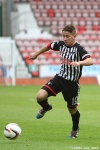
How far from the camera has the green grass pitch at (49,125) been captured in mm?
9156

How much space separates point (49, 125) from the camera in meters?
12.0

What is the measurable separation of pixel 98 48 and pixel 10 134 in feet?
80.9

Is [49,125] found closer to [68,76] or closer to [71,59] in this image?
[68,76]

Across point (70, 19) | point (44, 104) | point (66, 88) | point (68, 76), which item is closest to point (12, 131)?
point (44, 104)

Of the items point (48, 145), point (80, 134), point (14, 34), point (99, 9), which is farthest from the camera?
point (99, 9)

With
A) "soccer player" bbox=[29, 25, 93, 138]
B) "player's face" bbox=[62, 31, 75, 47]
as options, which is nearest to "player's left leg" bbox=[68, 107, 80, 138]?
"soccer player" bbox=[29, 25, 93, 138]

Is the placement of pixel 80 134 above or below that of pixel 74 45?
below

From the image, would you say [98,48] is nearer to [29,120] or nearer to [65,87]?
[29,120]

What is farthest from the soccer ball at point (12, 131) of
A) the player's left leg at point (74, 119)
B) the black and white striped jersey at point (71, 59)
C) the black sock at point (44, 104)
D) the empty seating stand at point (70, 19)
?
the empty seating stand at point (70, 19)

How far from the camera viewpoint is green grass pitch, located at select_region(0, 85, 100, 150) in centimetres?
916

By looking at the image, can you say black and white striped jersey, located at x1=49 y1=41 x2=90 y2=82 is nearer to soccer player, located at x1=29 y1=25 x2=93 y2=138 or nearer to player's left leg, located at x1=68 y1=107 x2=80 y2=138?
soccer player, located at x1=29 y1=25 x2=93 y2=138

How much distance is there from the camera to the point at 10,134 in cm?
923

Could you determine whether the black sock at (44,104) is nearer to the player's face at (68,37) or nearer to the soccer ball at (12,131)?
the soccer ball at (12,131)

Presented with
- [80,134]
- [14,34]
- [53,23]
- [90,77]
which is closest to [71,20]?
[53,23]
